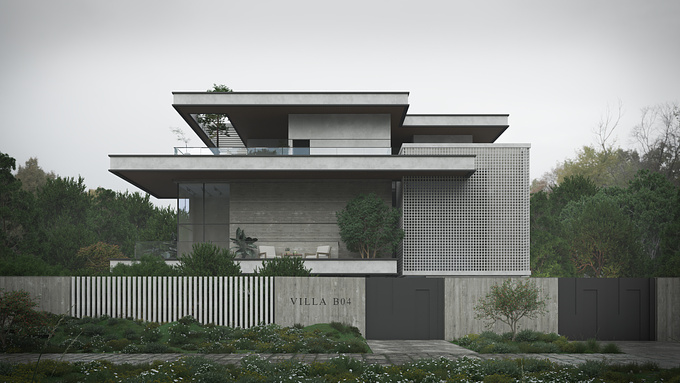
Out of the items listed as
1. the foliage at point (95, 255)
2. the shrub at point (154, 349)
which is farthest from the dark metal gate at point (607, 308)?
the foliage at point (95, 255)

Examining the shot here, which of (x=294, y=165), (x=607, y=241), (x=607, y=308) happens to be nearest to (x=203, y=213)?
(x=294, y=165)

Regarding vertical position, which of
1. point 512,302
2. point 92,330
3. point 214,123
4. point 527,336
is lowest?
point 527,336

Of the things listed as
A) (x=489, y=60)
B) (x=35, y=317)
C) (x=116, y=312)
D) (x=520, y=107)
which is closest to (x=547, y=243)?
(x=520, y=107)

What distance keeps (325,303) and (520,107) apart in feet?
87.8

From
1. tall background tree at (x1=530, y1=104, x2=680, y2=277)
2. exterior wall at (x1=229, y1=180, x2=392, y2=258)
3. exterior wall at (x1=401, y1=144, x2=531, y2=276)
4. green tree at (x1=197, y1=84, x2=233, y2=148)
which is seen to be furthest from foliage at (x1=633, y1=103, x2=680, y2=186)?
green tree at (x1=197, y1=84, x2=233, y2=148)

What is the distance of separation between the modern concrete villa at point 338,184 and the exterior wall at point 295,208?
48mm

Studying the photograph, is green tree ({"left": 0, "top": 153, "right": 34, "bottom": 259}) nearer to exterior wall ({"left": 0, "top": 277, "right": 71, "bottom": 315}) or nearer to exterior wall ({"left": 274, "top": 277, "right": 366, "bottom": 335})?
exterior wall ({"left": 0, "top": 277, "right": 71, "bottom": 315})

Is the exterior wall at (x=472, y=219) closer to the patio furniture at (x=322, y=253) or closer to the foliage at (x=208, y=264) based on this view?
the patio furniture at (x=322, y=253)

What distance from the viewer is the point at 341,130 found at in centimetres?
2845

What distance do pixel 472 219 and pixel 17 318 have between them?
1799cm

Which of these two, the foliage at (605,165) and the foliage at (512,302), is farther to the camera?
the foliage at (605,165)

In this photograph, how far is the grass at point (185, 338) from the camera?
14.2m

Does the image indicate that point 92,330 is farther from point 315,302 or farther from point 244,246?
point 244,246

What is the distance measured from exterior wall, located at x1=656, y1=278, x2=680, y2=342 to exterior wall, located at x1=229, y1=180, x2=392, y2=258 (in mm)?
12127
